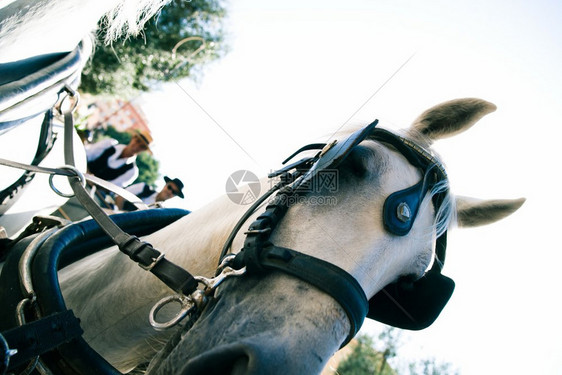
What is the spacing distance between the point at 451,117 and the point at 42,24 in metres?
1.82

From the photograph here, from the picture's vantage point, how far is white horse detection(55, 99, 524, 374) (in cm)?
94

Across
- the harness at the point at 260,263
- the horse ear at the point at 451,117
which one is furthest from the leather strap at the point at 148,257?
the horse ear at the point at 451,117

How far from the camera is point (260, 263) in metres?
1.10

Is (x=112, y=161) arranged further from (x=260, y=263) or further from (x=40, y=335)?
(x=260, y=263)

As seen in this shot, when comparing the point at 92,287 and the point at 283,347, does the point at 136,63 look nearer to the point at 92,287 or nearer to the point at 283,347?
the point at 92,287

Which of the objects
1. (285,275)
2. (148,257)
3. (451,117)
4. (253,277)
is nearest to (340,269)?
(285,275)

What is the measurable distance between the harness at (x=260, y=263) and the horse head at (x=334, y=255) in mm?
19

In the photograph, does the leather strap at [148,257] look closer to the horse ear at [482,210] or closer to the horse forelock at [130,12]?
the horse forelock at [130,12]

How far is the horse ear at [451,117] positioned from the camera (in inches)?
66.7

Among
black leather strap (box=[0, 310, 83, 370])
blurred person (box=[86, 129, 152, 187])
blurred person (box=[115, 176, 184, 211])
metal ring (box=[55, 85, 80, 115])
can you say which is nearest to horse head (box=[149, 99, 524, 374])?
black leather strap (box=[0, 310, 83, 370])

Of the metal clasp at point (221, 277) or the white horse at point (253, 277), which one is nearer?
the white horse at point (253, 277)

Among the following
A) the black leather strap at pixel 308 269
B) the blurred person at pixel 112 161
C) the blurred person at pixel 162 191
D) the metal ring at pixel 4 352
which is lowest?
the blurred person at pixel 162 191

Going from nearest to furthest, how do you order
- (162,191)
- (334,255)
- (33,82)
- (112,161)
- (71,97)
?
(334,255) → (33,82) → (71,97) → (112,161) → (162,191)

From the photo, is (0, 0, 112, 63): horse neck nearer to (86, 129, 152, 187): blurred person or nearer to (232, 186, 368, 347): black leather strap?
(232, 186, 368, 347): black leather strap
